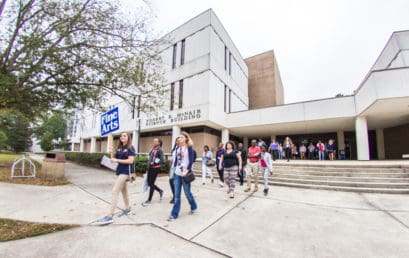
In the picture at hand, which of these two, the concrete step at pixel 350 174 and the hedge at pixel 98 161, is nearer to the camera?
the concrete step at pixel 350 174

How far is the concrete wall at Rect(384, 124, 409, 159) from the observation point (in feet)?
47.7

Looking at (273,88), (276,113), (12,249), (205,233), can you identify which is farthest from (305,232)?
(273,88)

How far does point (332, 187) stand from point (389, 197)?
1424mm

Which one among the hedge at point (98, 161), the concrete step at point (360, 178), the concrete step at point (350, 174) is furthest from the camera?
the hedge at point (98, 161)

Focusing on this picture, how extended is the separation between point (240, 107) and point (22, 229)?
20166 millimetres

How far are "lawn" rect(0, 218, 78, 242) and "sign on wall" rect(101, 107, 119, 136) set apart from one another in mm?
2239

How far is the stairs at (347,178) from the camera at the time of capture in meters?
6.13

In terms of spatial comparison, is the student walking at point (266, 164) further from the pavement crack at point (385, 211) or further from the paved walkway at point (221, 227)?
the pavement crack at point (385, 211)

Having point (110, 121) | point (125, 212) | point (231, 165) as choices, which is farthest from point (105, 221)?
point (231, 165)

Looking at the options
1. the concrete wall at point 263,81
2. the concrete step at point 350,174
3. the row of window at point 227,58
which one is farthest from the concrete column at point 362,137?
the concrete wall at point 263,81

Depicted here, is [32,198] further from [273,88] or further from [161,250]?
[273,88]

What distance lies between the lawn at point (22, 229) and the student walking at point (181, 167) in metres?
1.83

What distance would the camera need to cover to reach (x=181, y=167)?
3.54 m

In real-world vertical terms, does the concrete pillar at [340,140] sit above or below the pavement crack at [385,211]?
above
